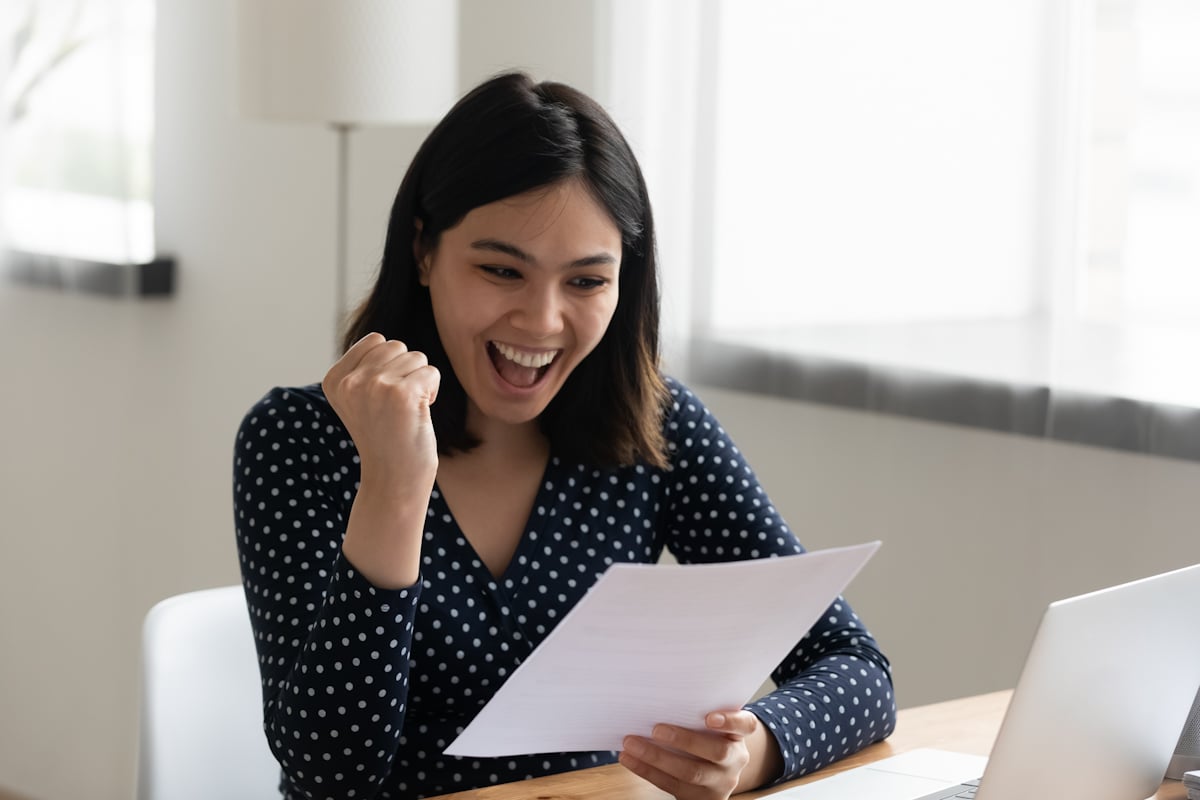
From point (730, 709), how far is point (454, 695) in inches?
14.6

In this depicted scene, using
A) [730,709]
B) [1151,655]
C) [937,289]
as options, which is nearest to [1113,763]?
[1151,655]

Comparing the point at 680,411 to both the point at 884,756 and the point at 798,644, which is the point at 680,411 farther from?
the point at 884,756

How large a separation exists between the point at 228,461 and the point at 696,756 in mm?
2219

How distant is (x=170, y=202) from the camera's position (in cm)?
338

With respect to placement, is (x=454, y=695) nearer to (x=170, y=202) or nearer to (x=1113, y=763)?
(x=1113, y=763)

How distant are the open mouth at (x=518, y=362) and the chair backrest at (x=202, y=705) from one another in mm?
377

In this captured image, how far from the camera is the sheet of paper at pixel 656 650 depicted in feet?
3.58

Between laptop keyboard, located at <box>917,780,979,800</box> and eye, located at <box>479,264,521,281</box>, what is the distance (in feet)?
1.98

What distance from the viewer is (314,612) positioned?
1412 millimetres

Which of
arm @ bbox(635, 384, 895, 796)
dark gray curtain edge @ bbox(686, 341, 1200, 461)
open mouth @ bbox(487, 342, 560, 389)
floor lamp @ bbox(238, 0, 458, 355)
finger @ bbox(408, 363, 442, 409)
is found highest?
floor lamp @ bbox(238, 0, 458, 355)

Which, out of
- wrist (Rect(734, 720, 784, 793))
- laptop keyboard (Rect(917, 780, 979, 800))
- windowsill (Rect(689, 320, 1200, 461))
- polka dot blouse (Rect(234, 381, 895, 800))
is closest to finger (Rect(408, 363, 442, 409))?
polka dot blouse (Rect(234, 381, 895, 800))

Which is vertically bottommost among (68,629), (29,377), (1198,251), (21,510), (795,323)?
(68,629)

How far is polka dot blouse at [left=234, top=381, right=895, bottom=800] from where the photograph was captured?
134 centimetres

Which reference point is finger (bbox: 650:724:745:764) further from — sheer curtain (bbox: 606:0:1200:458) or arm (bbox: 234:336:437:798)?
sheer curtain (bbox: 606:0:1200:458)
